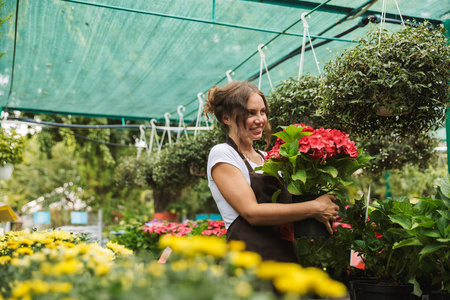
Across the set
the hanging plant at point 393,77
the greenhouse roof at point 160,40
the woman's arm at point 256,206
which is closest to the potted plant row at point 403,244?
the hanging plant at point 393,77

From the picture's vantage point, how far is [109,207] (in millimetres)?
12562

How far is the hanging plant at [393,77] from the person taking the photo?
83.4 inches

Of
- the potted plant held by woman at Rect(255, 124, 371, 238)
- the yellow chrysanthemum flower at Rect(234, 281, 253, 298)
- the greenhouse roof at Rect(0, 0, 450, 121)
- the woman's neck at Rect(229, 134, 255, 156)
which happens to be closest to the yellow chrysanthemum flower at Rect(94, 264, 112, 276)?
the yellow chrysanthemum flower at Rect(234, 281, 253, 298)

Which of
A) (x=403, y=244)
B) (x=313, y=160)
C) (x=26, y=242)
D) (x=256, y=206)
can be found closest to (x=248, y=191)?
(x=256, y=206)

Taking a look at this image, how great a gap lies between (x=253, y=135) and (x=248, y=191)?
13.0 inches

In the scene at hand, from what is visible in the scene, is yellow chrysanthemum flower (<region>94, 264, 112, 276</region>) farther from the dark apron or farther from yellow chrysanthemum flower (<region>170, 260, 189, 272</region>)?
the dark apron

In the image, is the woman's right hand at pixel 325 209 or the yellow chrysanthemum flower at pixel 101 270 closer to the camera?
the yellow chrysanthemum flower at pixel 101 270

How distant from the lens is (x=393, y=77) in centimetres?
209

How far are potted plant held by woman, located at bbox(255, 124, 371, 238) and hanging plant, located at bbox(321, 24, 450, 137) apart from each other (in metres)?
0.50

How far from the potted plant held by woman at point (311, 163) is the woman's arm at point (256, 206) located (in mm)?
80

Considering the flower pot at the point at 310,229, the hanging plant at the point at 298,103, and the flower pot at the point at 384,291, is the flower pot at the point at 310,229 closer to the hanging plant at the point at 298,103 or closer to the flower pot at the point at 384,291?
the flower pot at the point at 384,291

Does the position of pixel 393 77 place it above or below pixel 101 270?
above

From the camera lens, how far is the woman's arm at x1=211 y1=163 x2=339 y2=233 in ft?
5.20

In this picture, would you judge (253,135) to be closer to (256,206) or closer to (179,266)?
(256,206)
